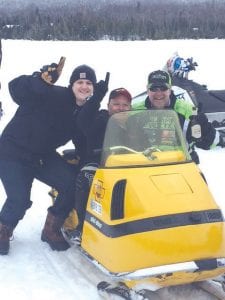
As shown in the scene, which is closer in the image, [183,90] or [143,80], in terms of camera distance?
[183,90]

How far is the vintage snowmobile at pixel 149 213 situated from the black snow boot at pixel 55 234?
0.64 metres

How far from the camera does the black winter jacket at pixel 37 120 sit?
4.25 meters

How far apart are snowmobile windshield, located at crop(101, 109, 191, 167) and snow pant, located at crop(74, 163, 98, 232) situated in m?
0.24

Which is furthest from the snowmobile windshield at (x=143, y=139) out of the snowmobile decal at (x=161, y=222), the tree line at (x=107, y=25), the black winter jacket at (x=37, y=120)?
the tree line at (x=107, y=25)

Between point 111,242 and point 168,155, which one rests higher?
point 168,155

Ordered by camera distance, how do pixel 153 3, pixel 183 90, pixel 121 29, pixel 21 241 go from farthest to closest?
pixel 153 3 < pixel 121 29 < pixel 183 90 < pixel 21 241

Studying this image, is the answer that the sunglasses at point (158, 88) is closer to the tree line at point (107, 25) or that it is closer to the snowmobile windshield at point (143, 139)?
the snowmobile windshield at point (143, 139)

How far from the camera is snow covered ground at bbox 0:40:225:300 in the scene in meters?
3.75

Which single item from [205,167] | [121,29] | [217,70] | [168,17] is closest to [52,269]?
[205,167]

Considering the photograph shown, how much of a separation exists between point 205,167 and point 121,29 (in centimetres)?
1055

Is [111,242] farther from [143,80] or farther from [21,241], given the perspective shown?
[143,80]

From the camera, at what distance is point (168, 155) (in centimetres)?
366

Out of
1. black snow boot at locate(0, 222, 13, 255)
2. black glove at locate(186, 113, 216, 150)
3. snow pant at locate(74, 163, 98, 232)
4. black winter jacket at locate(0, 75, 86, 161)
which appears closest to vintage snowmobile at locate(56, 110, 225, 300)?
snow pant at locate(74, 163, 98, 232)

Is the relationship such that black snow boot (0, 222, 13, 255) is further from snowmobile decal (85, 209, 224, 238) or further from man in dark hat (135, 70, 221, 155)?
man in dark hat (135, 70, 221, 155)
